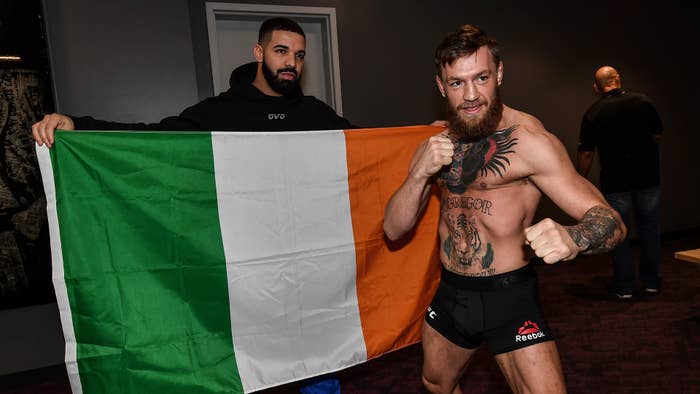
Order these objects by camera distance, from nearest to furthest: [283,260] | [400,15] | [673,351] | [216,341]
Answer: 1. [216,341]
2. [283,260]
3. [673,351]
4. [400,15]

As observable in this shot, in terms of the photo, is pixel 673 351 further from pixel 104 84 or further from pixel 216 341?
pixel 104 84

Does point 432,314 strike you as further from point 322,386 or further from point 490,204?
point 322,386

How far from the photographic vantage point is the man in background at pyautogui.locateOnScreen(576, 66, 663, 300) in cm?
367

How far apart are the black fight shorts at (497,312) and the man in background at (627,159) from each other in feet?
8.20

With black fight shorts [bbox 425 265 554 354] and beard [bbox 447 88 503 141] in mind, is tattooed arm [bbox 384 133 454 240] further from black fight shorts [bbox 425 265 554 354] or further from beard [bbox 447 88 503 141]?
black fight shorts [bbox 425 265 554 354]

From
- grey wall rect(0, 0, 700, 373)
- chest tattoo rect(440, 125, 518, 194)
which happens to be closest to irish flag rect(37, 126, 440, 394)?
chest tattoo rect(440, 125, 518, 194)

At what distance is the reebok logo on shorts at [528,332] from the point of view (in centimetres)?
154

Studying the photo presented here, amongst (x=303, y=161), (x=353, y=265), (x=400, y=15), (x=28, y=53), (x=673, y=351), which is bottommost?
(x=673, y=351)

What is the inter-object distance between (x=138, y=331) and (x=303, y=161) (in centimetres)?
88

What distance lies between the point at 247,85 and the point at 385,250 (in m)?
0.98

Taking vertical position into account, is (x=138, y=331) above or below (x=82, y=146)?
below

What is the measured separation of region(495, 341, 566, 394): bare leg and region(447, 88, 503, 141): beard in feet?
2.30

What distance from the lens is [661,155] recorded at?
5598mm

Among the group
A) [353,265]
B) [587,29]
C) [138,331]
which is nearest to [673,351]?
[353,265]
